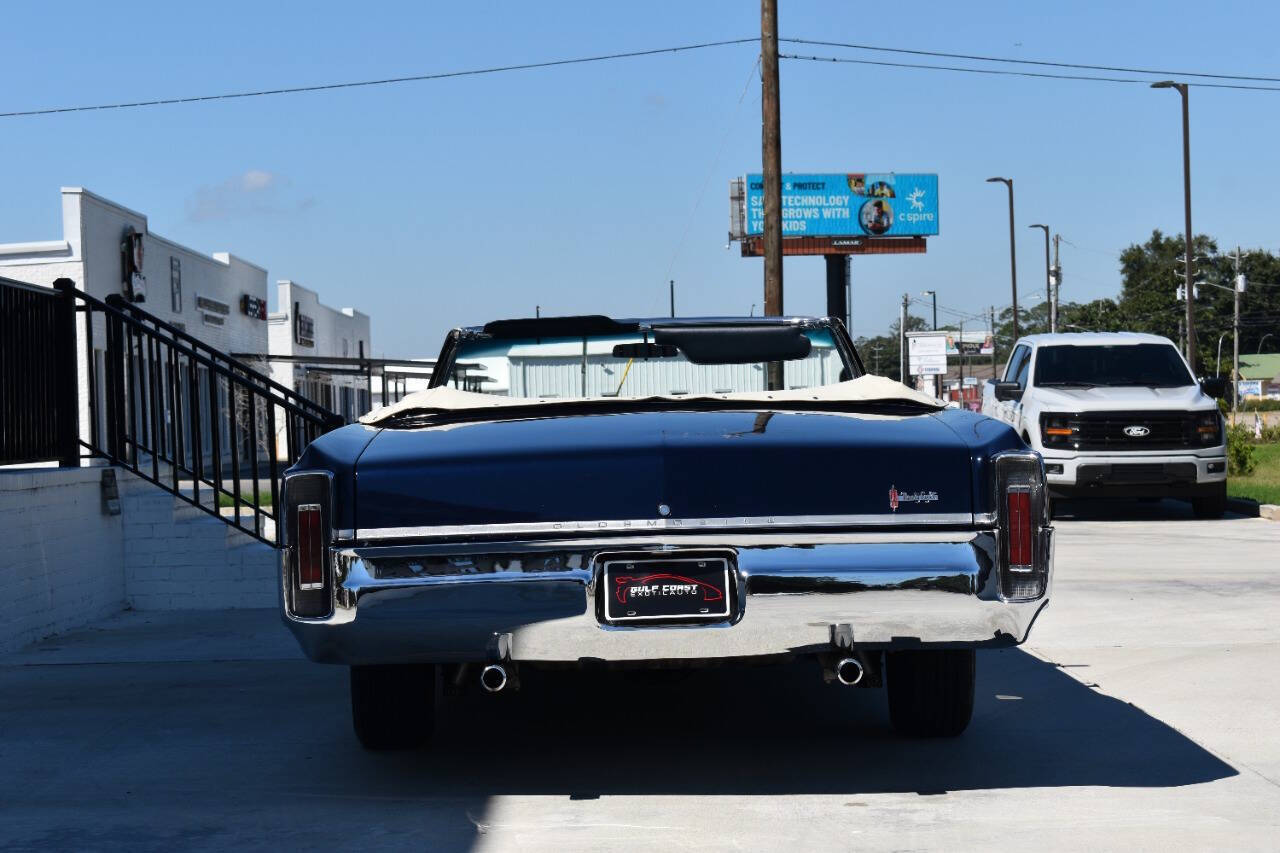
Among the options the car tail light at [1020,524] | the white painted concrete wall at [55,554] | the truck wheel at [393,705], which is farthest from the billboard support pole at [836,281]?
the car tail light at [1020,524]

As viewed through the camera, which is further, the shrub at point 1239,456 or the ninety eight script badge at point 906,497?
the shrub at point 1239,456

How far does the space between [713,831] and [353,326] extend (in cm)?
5306

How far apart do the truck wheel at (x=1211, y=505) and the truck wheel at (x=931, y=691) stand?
1230 centimetres

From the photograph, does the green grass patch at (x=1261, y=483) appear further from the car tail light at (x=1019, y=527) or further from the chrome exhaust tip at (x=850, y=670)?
the chrome exhaust tip at (x=850, y=670)

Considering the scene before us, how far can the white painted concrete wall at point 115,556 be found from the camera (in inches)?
354

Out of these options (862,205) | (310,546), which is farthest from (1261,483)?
(862,205)

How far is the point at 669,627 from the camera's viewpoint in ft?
15.5

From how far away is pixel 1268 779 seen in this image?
527 cm

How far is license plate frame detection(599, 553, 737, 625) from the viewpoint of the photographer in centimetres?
471

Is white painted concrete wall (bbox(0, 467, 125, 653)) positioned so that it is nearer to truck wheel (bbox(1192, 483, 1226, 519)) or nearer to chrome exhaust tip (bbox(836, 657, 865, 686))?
chrome exhaust tip (bbox(836, 657, 865, 686))

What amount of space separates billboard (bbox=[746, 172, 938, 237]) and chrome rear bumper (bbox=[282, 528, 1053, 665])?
77.3 meters

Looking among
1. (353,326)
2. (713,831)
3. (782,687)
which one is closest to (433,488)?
(713,831)

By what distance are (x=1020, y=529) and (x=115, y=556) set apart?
697 centimetres

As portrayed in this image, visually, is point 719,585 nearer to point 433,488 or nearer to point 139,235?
point 433,488
